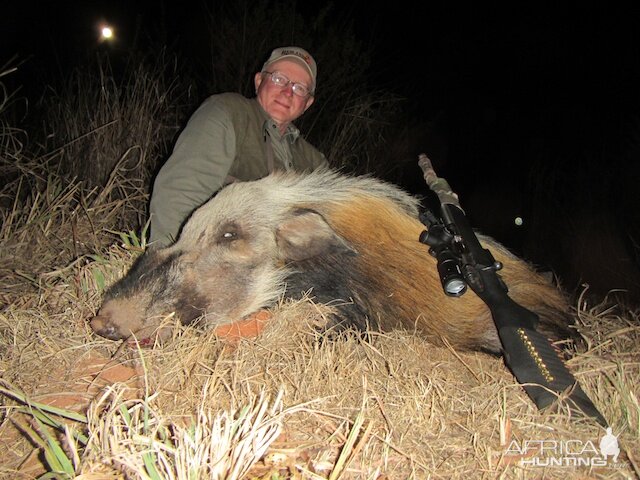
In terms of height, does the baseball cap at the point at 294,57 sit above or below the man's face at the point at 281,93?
above

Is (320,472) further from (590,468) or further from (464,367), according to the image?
(464,367)

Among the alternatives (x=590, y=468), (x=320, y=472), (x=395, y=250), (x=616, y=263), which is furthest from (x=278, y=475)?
(x=616, y=263)

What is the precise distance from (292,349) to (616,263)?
609 centimetres

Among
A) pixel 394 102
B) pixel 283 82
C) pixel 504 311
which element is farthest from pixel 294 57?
pixel 394 102

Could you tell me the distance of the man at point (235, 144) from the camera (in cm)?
279

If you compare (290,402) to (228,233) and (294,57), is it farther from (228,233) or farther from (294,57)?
(294,57)

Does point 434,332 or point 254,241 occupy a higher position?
point 254,241

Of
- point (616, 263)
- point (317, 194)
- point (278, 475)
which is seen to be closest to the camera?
point (278, 475)

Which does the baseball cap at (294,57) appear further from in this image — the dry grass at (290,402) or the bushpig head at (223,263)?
the dry grass at (290,402)

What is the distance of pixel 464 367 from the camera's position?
2.04 m

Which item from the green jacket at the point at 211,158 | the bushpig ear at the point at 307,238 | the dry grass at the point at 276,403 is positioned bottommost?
the dry grass at the point at 276,403

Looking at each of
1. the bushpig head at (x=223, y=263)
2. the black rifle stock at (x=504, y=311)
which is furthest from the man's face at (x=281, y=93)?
the black rifle stock at (x=504, y=311)

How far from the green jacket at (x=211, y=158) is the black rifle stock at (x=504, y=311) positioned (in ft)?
4.02

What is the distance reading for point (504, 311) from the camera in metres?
2.04
